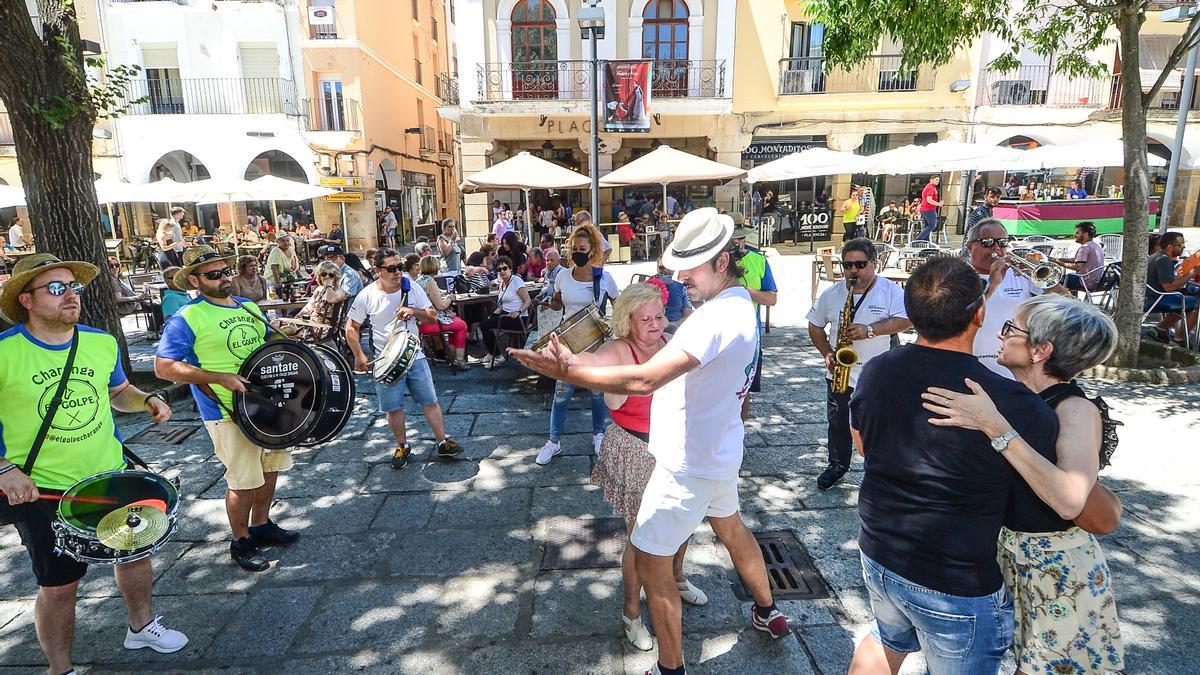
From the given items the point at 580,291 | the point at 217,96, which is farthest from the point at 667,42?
the point at 580,291

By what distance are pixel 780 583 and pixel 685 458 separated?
1.42m

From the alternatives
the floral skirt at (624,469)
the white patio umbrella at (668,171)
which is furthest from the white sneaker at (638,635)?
the white patio umbrella at (668,171)

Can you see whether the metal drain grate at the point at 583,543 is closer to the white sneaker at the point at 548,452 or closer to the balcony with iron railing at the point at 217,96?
the white sneaker at the point at 548,452

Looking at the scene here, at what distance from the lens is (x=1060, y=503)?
5.71 feet

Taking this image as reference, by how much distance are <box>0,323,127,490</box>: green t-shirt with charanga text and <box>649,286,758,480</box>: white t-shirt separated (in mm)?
2363

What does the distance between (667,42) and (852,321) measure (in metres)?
16.1

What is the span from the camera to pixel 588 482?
458 cm

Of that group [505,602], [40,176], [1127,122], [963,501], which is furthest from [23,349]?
[1127,122]

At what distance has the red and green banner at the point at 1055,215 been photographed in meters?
14.0

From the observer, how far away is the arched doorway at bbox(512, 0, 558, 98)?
17375mm

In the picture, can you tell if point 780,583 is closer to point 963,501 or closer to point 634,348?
point 634,348

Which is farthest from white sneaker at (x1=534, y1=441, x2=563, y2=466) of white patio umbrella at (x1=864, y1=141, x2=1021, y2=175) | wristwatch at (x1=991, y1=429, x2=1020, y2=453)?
white patio umbrella at (x1=864, y1=141, x2=1021, y2=175)

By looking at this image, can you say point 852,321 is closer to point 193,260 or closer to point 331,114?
point 193,260

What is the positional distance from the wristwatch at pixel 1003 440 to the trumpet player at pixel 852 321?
2111mm
